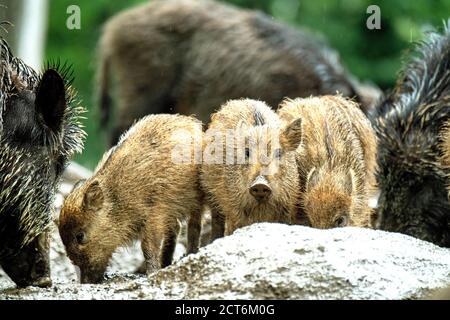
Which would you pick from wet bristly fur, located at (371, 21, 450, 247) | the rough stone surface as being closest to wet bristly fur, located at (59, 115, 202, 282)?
the rough stone surface

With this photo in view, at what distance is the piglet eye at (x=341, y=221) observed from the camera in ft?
20.3

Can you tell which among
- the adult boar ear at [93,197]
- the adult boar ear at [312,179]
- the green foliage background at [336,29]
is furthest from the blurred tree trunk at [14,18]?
the adult boar ear at [312,179]

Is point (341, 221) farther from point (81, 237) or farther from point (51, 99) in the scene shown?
point (51, 99)

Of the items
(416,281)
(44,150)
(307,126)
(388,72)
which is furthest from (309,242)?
(388,72)

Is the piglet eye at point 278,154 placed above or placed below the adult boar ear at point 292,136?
below

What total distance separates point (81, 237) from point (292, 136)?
59.3 inches

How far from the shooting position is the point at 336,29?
62.0ft

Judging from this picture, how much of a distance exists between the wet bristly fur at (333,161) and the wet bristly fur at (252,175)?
0.49 feet

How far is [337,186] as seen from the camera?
614cm

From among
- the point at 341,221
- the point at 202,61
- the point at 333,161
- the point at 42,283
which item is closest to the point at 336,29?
the point at 202,61

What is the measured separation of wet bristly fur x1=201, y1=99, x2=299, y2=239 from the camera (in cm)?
599

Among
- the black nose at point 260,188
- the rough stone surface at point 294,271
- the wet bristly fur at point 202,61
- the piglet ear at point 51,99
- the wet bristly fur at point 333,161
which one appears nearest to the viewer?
the rough stone surface at point 294,271

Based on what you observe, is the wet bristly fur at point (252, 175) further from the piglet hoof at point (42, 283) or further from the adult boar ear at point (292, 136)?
the piglet hoof at point (42, 283)
